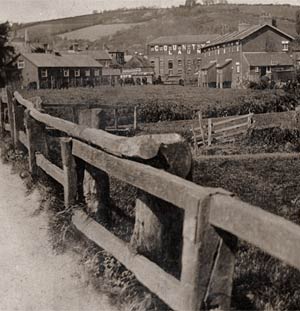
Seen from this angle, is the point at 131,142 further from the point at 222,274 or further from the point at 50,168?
the point at 50,168

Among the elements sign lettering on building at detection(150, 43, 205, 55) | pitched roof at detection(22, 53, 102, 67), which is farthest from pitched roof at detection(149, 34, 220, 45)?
pitched roof at detection(22, 53, 102, 67)

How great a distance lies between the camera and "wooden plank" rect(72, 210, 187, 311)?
2766 mm

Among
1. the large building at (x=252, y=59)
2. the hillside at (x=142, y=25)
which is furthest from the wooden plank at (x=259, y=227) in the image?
the hillside at (x=142, y=25)

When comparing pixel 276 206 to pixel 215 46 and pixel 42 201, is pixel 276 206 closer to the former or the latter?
pixel 42 201

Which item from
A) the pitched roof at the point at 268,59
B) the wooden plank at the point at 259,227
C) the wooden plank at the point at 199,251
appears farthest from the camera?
the pitched roof at the point at 268,59

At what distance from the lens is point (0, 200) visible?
608cm

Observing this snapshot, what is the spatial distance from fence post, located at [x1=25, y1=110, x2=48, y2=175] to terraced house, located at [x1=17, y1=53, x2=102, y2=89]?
2224 inches

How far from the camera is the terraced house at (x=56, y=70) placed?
64.2 metres

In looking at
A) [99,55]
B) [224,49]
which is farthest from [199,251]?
[99,55]

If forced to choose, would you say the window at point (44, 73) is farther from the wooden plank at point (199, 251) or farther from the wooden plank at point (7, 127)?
the wooden plank at point (199, 251)

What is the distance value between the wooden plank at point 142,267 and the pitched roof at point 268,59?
182ft

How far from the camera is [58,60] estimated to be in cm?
6819

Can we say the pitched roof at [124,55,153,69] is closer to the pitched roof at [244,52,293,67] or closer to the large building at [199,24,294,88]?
the large building at [199,24,294,88]

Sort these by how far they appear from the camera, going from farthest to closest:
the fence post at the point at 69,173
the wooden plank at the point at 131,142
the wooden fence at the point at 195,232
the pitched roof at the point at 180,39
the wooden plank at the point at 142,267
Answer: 1. the pitched roof at the point at 180,39
2. the fence post at the point at 69,173
3. the wooden plank at the point at 131,142
4. the wooden plank at the point at 142,267
5. the wooden fence at the point at 195,232
